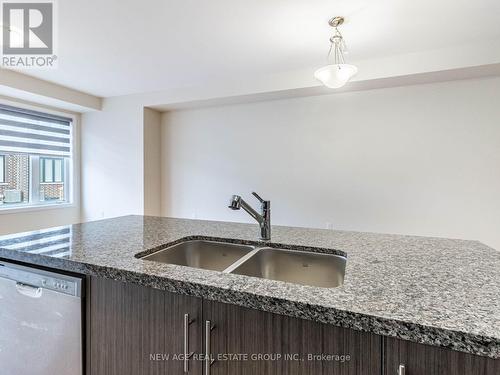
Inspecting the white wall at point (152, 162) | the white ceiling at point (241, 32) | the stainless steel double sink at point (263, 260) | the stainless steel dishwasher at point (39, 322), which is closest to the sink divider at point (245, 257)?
the stainless steel double sink at point (263, 260)

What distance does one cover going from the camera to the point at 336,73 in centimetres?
215

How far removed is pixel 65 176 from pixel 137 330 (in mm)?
4708

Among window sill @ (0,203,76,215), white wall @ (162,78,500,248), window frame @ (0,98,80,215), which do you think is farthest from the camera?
window frame @ (0,98,80,215)

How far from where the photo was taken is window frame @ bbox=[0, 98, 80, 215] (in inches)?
153

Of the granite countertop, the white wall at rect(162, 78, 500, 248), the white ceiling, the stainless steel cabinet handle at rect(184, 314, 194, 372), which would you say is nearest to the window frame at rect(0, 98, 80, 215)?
the white ceiling

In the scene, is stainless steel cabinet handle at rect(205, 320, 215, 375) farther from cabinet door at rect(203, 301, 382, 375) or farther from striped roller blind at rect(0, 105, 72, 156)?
striped roller blind at rect(0, 105, 72, 156)

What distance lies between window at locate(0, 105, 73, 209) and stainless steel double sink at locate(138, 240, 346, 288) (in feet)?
12.6

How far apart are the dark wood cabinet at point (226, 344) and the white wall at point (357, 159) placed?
311 cm

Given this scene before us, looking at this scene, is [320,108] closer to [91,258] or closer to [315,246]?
[315,246]

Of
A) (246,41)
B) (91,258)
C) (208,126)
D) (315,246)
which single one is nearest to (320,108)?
(246,41)

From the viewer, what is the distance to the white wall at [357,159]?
3.08 metres

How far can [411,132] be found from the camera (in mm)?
3281

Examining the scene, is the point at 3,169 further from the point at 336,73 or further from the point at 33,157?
the point at 336,73

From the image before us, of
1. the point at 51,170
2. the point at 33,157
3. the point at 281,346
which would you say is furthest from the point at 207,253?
the point at 51,170
